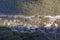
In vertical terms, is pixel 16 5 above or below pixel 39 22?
above

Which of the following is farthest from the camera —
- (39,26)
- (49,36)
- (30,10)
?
(30,10)

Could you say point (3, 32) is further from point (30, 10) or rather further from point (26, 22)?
point (30, 10)

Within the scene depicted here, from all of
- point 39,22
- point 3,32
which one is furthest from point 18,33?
point 39,22

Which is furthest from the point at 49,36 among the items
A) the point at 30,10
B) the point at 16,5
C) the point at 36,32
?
the point at 16,5

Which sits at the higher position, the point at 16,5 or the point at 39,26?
the point at 16,5

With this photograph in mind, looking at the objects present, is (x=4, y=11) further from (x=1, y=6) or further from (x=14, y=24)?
(x=14, y=24)

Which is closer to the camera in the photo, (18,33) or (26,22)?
(18,33)

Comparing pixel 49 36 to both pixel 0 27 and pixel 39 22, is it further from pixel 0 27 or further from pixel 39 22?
pixel 0 27

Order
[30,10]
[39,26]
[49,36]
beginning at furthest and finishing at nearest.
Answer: [30,10]
[39,26]
[49,36]

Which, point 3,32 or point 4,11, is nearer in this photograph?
point 3,32
